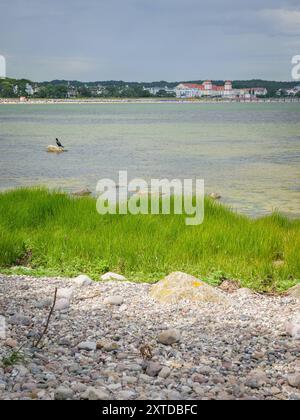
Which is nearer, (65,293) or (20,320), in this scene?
(20,320)

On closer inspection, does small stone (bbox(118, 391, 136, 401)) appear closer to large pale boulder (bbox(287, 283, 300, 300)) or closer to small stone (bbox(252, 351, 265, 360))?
small stone (bbox(252, 351, 265, 360))

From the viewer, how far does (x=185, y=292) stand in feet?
28.1

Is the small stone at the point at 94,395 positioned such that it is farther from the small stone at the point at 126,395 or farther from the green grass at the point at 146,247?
the green grass at the point at 146,247

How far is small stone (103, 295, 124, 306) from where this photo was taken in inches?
331

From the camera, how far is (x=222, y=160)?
36.4 m

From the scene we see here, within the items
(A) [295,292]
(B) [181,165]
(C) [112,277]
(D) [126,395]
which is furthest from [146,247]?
(B) [181,165]

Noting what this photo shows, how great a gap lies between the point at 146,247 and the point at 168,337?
168 inches

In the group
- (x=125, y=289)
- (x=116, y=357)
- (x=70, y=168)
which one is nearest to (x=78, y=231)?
(x=125, y=289)

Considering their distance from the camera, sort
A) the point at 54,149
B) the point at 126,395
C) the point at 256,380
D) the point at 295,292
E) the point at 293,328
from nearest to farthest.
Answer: the point at 126,395
the point at 256,380
the point at 293,328
the point at 295,292
the point at 54,149

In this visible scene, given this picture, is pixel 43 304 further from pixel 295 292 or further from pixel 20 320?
pixel 295 292

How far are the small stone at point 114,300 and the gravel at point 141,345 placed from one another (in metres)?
0.01

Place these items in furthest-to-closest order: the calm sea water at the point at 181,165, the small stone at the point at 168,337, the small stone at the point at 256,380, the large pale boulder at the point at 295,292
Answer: the calm sea water at the point at 181,165
the large pale boulder at the point at 295,292
the small stone at the point at 168,337
the small stone at the point at 256,380

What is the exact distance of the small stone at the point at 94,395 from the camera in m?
5.35

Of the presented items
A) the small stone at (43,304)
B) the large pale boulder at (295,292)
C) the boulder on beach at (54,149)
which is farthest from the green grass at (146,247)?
the boulder on beach at (54,149)
